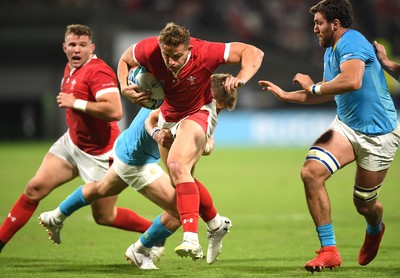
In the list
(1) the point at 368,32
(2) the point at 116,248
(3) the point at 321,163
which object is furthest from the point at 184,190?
(1) the point at 368,32

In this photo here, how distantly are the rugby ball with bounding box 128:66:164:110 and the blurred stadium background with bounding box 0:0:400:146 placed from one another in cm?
1730

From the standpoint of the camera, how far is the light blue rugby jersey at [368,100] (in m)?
6.60

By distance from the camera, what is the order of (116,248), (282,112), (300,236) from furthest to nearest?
(282,112) → (300,236) → (116,248)

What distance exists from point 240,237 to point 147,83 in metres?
3.04

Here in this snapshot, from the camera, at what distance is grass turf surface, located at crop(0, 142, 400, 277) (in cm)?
668

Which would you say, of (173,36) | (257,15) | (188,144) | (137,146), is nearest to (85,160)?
(137,146)

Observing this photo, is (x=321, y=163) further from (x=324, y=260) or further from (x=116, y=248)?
(x=116, y=248)

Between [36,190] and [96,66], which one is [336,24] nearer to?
[96,66]

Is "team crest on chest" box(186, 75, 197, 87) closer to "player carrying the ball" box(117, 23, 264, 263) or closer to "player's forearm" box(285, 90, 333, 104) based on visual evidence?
"player carrying the ball" box(117, 23, 264, 263)

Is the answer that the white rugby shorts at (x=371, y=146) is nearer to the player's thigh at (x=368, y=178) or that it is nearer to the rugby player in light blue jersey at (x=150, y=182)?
the player's thigh at (x=368, y=178)

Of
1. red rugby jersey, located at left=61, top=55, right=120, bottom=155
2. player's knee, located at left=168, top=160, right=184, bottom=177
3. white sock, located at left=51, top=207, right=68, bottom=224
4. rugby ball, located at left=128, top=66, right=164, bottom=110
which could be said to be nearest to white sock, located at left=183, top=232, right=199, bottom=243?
player's knee, located at left=168, top=160, right=184, bottom=177

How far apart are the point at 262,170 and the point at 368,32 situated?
968 centimetres

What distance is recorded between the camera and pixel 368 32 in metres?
24.8

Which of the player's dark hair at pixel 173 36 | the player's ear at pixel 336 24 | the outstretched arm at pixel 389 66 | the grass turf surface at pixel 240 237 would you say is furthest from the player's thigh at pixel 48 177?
the outstretched arm at pixel 389 66
